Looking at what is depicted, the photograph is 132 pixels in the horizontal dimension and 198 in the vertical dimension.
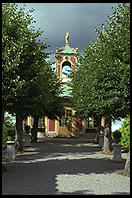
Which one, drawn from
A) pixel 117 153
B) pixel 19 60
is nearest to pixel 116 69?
pixel 19 60

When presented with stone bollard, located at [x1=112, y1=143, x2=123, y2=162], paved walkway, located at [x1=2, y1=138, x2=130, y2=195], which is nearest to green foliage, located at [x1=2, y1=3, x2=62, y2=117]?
paved walkway, located at [x1=2, y1=138, x2=130, y2=195]

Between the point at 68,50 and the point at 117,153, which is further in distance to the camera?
the point at 68,50

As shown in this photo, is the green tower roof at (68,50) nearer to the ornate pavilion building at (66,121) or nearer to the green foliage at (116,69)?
the ornate pavilion building at (66,121)

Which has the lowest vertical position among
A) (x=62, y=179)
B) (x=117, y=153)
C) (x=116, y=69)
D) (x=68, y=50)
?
(x=62, y=179)

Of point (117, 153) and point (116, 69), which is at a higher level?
point (116, 69)

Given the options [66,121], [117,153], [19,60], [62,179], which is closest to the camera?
[62,179]

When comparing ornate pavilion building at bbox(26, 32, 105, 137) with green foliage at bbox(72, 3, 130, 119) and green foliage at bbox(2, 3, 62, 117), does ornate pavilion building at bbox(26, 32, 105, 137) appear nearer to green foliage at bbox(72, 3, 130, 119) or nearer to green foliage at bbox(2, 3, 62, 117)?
green foliage at bbox(2, 3, 62, 117)

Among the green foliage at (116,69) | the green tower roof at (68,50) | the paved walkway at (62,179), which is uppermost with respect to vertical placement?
the green tower roof at (68,50)

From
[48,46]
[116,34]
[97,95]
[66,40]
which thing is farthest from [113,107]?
[66,40]

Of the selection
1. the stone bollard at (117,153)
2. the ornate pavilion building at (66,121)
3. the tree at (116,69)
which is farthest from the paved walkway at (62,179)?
the ornate pavilion building at (66,121)

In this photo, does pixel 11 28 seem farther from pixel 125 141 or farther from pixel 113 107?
pixel 125 141

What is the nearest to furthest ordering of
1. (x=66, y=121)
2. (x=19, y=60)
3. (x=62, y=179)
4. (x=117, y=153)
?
1. (x=62, y=179)
2. (x=19, y=60)
3. (x=117, y=153)
4. (x=66, y=121)

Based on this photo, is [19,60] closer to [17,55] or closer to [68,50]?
[17,55]

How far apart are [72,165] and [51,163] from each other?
1.24 metres
